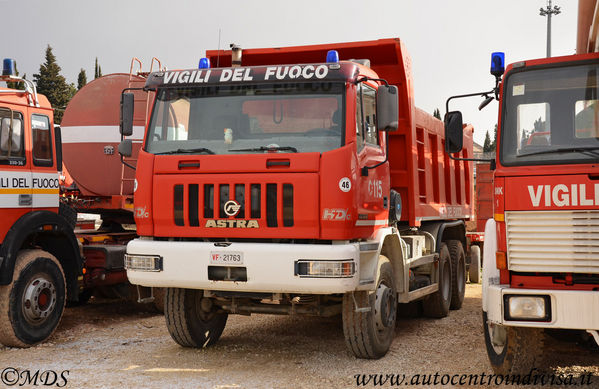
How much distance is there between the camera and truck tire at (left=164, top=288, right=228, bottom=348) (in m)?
7.05

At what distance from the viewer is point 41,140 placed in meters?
7.90

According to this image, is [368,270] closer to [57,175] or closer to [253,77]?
[253,77]

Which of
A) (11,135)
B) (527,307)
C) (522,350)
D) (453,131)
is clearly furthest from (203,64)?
(522,350)

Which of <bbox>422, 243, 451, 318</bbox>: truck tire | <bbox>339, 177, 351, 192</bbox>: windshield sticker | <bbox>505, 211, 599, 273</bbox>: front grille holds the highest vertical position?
<bbox>339, 177, 351, 192</bbox>: windshield sticker

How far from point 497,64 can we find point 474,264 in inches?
313

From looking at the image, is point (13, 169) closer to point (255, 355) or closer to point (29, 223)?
point (29, 223)

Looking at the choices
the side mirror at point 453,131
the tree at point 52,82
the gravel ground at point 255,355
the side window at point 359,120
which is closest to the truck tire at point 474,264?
the gravel ground at point 255,355

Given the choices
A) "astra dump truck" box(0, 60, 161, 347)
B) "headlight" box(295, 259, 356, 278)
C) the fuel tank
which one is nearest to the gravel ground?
"astra dump truck" box(0, 60, 161, 347)

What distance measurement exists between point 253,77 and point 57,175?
3.07 meters

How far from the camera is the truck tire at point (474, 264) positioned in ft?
43.4

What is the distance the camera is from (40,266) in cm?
771

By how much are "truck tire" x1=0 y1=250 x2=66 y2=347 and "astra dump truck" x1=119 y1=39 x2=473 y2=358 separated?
1658 millimetres

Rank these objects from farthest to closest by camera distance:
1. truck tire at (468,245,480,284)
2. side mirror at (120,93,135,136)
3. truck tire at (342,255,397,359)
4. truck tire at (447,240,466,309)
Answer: truck tire at (468,245,480,284)
truck tire at (447,240,466,309)
side mirror at (120,93,135,136)
truck tire at (342,255,397,359)

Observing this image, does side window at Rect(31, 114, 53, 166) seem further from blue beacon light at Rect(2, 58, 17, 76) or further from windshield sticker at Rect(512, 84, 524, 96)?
windshield sticker at Rect(512, 84, 524, 96)
